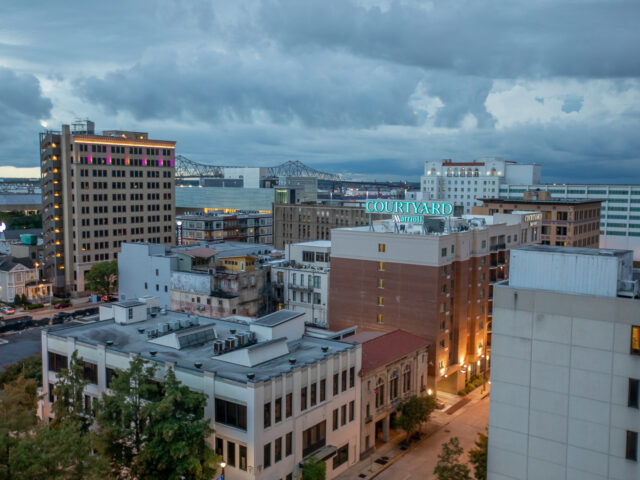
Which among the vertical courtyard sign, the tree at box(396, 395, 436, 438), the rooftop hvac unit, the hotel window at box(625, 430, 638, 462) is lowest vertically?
the tree at box(396, 395, 436, 438)

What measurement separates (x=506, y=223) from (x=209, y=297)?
53045 mm

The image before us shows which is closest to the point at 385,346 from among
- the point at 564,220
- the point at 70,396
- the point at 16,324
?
the point at 70,396

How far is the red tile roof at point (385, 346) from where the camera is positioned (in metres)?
64.6

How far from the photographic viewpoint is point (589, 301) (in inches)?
1494

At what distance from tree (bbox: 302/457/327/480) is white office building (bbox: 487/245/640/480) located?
618 inches

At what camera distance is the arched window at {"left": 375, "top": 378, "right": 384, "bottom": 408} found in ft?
213

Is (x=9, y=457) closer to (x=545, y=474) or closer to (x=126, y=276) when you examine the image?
(x=545, y=474)

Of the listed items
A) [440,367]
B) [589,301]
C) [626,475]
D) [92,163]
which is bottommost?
[440,367]

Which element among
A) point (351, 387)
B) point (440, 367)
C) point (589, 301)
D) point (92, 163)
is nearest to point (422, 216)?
point (440, 367)

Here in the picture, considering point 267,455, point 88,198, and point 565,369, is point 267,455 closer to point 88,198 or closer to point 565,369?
point 565,369

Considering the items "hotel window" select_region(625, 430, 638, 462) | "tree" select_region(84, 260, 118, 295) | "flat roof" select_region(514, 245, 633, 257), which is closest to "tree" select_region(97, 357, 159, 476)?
"flat roof" select_region(514, 245, 633, 257)

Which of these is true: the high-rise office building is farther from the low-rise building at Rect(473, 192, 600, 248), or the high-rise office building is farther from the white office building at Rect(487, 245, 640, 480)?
the white office building at Rect(487, 245, 640, 480)

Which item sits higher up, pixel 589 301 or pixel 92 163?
pixel 92 163

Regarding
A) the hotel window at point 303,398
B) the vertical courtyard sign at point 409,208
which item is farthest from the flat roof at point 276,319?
the vertical courtyard sign at point 409,208
